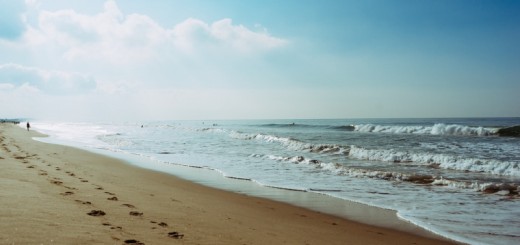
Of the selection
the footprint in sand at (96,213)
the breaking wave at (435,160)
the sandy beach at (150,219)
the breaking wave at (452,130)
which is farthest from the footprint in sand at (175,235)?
the breaking wave at (452,130)

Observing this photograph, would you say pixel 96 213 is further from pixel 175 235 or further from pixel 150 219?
pixel 175 235

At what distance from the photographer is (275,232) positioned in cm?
638

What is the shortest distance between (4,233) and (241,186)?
840cm

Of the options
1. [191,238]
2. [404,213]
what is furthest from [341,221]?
[191,238]

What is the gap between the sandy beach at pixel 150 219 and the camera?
4.74m

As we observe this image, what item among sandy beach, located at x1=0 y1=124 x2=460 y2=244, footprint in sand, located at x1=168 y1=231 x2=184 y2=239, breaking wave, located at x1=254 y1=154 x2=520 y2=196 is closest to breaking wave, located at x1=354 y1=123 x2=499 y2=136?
breaking wave, located at x1=254 y1=154 x2=520 y2=196

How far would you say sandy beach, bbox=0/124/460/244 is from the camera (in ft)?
15.5

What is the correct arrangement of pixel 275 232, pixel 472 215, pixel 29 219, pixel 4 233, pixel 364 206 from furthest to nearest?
pixel 364 206 → pixel 472 215 → pixel 275 232 → pixel 29 219 → pixel 4 233

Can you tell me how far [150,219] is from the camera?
20.0 feet

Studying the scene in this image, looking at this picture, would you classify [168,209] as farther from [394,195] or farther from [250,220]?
[394,195]

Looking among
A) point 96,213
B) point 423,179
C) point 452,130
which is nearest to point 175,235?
point 96,213

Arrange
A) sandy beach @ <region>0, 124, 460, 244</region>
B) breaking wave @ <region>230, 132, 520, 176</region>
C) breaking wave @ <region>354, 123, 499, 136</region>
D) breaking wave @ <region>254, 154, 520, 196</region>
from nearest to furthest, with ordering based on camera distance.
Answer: sandy beach @ <region>0, 124, 460, 244</region> → breaking wave @ <region>254, 154, 520, 196</region> → breaking wave @ <region>230, 132, 520, 176</region> → breaking wave @ <region>354, 123, 499, 136</region>

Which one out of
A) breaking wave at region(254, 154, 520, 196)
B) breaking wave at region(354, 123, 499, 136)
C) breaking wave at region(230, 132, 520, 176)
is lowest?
breaking wave at region(254, 154, 520, 196)

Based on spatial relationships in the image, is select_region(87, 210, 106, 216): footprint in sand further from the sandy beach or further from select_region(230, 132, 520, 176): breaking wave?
select_region(230, 132, 520, 176): breaking wave
